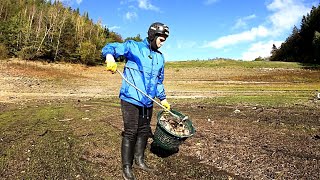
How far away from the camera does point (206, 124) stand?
9531 millimetres

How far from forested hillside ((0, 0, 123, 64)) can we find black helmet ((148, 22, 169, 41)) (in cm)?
4760

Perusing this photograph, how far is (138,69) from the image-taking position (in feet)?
17.2

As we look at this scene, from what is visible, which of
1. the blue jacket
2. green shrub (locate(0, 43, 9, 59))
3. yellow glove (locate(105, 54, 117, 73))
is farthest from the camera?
green shrub (locate(0, 43, 9, 59))

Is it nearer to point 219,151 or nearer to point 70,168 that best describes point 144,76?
point 70,168

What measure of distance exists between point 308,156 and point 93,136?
4.42 m

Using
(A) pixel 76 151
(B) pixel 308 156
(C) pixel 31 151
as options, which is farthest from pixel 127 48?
(B) pixel 308 156

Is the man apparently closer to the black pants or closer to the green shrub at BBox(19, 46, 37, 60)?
the black pants

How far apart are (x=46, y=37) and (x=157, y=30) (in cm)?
5477

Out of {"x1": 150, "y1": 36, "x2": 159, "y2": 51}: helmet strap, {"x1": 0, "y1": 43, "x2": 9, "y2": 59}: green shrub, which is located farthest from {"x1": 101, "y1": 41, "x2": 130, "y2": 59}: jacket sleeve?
{"x1": 0, "y1": 43, "x2": 9, "y2": 59}: green shrub

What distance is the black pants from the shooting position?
5.21 m

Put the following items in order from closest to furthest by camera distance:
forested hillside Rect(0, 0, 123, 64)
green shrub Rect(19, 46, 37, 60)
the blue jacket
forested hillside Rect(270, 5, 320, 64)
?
the blue jacket, green shrub Rect(19, 46, 37, 60), forested hillside Rect(0, 0, 123, 64), forested hillside Rect(270, 5, 320, 64)

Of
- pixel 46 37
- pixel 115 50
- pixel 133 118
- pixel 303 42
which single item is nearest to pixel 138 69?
pixel 115 50

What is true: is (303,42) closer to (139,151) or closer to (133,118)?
(139,151)

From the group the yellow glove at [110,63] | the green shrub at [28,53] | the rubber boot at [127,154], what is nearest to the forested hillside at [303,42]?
the green shrub at [28,53]
